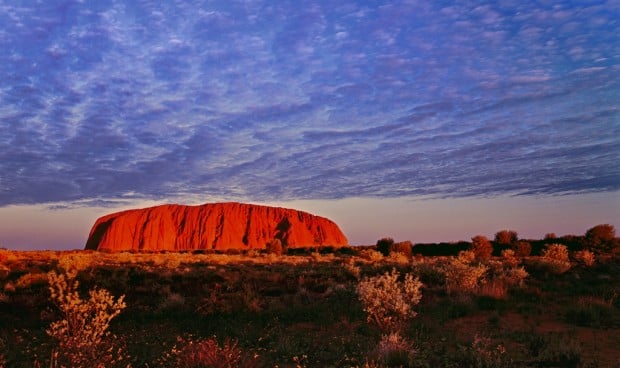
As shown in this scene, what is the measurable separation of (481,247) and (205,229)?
5150 cm

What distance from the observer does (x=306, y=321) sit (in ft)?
35.5

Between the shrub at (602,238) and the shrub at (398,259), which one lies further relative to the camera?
the shrub at (602,238)

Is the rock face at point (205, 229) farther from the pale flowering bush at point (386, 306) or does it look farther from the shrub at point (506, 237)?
the pale flowering bush at point (386, 306)

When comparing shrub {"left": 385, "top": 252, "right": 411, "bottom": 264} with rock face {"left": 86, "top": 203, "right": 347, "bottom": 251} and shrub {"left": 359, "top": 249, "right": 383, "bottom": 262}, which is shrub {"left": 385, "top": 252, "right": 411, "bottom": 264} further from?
rock face {"left": 86, "top": 203, "right": 347, "bottom": 251}

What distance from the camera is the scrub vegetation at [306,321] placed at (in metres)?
7.17

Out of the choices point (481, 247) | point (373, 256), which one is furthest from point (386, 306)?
point (481, 247)

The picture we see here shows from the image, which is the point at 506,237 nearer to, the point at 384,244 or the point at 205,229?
the point at 384,244

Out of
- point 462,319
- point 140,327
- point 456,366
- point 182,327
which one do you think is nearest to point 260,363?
point 456,366

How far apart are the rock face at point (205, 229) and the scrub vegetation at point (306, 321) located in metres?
57.9

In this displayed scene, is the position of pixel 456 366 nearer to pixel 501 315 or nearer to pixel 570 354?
pixel 570 354

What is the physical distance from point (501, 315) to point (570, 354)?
13.0 ft

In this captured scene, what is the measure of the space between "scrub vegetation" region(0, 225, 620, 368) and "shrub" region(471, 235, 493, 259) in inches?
740

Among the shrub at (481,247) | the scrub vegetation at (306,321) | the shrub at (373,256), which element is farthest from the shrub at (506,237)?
the scrub vegetation at (306,321)

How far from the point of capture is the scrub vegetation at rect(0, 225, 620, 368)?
7.17m
